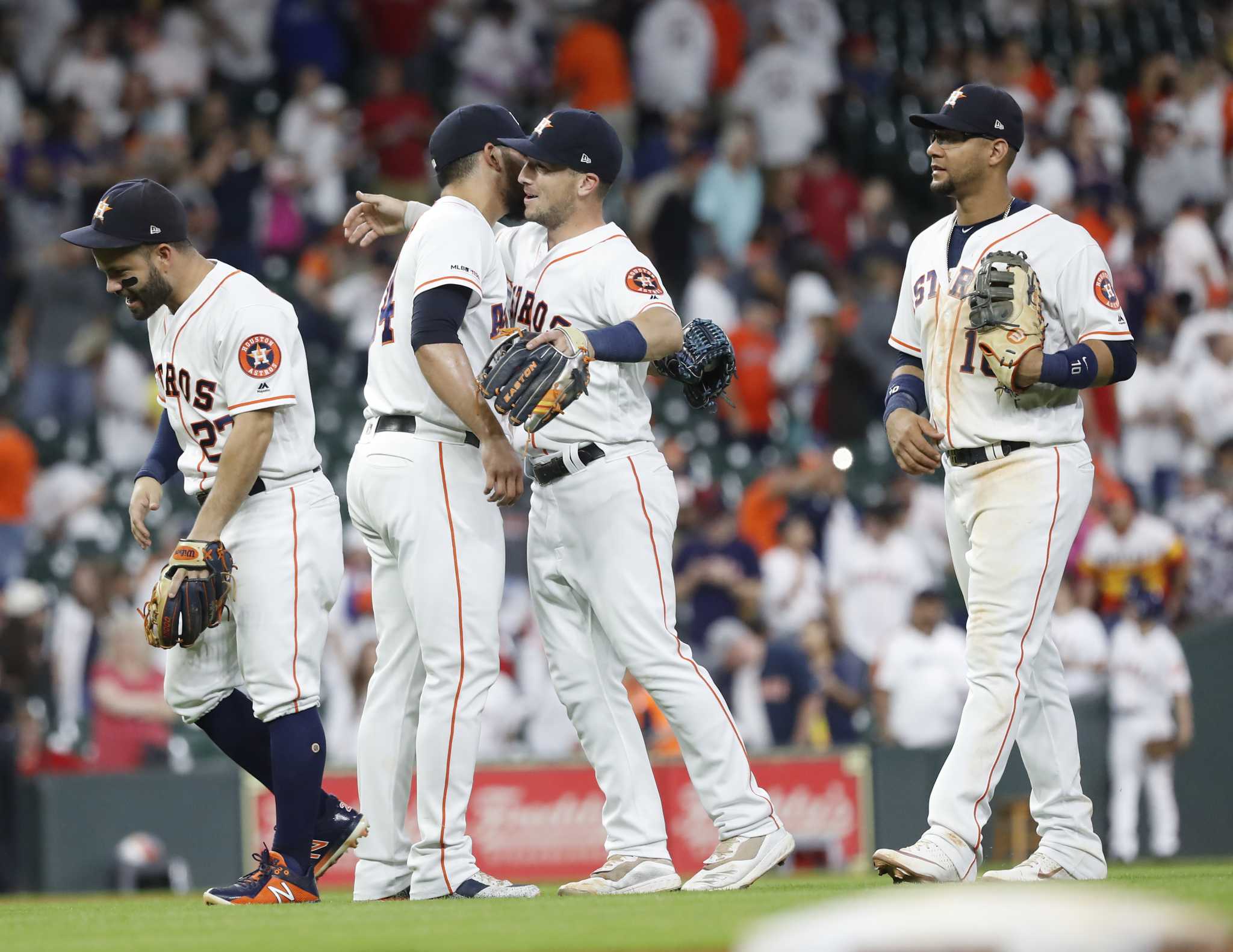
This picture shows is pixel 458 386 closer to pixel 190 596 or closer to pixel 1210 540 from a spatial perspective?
pixel 190 596

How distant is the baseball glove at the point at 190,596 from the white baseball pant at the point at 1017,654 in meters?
2.14

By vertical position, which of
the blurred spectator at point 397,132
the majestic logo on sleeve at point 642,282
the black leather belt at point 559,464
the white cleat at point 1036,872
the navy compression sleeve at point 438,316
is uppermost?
the blurred spectator at point 397,132

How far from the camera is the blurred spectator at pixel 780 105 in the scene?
1586 centimetres

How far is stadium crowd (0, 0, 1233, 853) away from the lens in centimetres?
1151

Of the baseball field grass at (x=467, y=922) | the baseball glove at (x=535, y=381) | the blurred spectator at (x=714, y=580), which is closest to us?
the baseball field grass at (x=467, y=922)

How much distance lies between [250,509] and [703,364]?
145 centimetres

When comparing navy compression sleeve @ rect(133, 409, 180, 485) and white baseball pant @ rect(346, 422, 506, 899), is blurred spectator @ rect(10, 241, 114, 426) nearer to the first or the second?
navy compression sleeve @ rect(133, 409, 180, 485)

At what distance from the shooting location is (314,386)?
13.8 m

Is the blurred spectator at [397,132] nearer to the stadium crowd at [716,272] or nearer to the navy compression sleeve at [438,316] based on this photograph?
the stadium crowd at [716,272]

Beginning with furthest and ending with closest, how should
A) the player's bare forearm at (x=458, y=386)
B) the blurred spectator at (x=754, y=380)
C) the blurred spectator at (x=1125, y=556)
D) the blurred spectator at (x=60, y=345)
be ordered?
the blurred spectator at (x=754, y=380), the blurred spectator at (x=60, y=345), the blurred spectator at (x=1125, y=556), the player's bare forearm at (x=458, y=386)

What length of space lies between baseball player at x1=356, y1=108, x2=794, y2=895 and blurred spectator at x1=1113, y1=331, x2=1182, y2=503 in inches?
324

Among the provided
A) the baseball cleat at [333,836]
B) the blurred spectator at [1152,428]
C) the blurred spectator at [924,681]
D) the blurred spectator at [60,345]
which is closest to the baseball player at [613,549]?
the baseball cleat at [333,836]

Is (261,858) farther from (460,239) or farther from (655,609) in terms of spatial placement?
(460,239)

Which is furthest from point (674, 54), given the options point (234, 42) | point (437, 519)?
point (437, 519)
